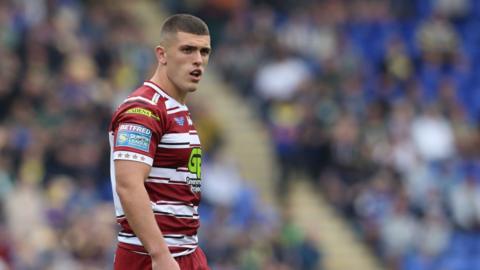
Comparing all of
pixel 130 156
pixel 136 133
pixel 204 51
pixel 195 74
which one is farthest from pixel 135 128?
pixel 204 51

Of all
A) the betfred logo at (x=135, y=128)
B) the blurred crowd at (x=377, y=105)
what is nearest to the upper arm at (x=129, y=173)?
the betfred logo at (x=135, y=128)

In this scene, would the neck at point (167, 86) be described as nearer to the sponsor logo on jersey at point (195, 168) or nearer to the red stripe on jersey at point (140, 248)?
the sponsor logo on jersey at point (195, 168)

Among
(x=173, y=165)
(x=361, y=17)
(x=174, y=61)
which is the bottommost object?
(x=173, y=165)

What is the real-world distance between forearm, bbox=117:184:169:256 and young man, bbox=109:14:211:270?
53mm

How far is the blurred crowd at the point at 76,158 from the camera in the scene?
11984mm

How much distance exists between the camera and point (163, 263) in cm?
528

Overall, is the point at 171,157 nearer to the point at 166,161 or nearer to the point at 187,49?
the point at 166,161

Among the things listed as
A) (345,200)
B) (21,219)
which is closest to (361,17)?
(345,200)

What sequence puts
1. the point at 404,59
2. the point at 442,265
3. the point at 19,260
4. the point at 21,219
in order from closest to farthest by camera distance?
the point at 19,260
the point at 21,219
the point at 442,265
the point at 404,59

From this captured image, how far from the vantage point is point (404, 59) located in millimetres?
18922

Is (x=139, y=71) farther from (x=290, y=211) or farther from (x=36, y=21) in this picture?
(x=290, y=211)

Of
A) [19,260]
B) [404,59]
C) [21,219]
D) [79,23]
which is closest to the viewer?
[19,260]

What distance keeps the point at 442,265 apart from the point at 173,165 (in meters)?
10.6

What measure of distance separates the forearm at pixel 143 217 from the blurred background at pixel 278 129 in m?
6.13
